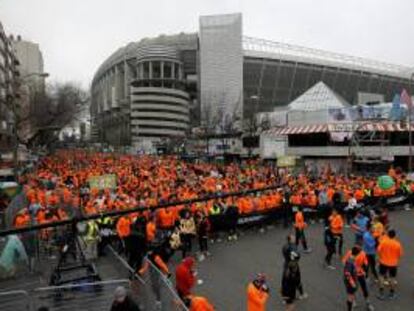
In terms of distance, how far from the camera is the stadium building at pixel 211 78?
108875mm

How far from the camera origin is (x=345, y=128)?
3900cm

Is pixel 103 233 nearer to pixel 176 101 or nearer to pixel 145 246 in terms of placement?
pixel 145 246

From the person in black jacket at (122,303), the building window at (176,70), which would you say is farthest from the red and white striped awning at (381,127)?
the building window at (176,70)

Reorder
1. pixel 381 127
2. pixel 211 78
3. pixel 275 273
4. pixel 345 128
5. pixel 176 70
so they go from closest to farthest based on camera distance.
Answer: pixel 275 273 → pixel 381 127 → pixel 345 128 → pixel 211 78 → pixel 176 70

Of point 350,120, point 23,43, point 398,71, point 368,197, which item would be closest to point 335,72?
point 398,71

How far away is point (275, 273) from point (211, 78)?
101 m

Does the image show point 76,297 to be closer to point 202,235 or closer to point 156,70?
point 202,235

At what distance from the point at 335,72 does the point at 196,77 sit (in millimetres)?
46573

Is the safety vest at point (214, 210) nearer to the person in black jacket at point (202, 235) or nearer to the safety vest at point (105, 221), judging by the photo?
the person in black jacket at point (202, 235)

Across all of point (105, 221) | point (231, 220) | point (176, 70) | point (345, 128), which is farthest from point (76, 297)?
point (176, 70)

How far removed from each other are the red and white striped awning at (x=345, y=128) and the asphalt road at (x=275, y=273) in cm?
1968

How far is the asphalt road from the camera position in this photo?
965 cm

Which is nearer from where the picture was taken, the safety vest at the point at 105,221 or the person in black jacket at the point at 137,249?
the person in black jacket at the point at 137,249

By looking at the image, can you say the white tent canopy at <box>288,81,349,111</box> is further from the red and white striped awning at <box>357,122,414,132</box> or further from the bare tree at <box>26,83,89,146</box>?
the bare tree at <box>26,83,89,146</box>
